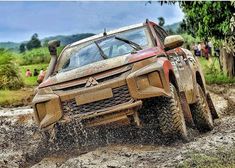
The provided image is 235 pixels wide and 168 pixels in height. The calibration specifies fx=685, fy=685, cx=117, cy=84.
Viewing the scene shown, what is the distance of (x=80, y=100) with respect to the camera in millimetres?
8617

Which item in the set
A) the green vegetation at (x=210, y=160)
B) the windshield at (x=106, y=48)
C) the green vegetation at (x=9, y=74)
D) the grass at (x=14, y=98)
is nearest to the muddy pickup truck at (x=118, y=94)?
the windshield at (x=106, y=48)

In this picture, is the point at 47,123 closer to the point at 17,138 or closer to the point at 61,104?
the point at 61,104

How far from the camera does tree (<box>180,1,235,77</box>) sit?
23312 mm

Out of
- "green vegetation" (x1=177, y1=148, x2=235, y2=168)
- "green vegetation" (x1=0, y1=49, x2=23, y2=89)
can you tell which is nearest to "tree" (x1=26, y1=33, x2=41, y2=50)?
"green vegetation" (x1=0, y1=49, x2=23, y2=89)

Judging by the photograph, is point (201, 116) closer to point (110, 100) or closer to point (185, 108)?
point (185, 108)

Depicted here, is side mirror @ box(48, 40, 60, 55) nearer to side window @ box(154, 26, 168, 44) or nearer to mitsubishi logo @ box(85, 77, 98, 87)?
side window @ box(154, 26, 168, 44)

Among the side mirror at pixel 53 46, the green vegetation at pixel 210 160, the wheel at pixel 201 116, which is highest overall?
the side mirror at pixel 53 46

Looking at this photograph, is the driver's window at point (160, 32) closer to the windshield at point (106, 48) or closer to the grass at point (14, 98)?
the windshield at point (106, 48)

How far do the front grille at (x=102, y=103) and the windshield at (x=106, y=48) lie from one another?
1.05m

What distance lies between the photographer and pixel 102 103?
8.60m

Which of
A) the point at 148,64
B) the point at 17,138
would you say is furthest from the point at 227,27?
the point at 148,64

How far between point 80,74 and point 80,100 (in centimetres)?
39

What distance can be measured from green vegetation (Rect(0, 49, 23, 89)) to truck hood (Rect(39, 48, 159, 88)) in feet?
65.9

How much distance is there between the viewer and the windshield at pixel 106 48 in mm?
9633
